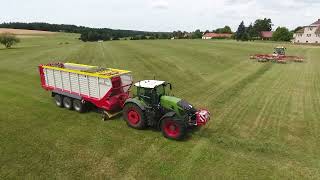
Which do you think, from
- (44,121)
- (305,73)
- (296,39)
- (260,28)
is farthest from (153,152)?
(260,28)

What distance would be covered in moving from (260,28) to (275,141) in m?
139

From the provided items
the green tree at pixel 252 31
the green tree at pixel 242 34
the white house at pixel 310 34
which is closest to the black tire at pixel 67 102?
the green tree at pixel 242 34

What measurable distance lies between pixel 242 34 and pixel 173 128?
108 m

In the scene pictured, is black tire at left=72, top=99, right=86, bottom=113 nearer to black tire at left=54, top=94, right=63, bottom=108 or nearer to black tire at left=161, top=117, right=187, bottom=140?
black tire at left=54, top=94, right=63, bottom=108

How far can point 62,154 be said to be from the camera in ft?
38.0

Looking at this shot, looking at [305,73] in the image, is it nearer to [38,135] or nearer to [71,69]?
[71,69]

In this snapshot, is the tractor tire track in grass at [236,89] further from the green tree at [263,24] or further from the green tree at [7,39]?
the green tree at [263,24]

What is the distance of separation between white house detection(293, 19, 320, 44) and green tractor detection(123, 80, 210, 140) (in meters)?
113

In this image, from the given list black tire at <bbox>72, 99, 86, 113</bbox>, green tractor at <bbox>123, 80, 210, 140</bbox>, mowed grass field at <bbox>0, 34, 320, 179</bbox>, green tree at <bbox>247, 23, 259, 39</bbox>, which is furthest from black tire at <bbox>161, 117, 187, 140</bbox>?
green tree at <bbox>247, 23, 259, 39</bbox>

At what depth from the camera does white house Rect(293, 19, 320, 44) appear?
108 m

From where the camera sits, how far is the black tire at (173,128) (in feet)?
40.8

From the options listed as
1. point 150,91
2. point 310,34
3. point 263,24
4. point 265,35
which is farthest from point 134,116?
point 263,24

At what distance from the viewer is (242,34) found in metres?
113

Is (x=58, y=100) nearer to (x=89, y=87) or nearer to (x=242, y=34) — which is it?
(x=89, y=87)
